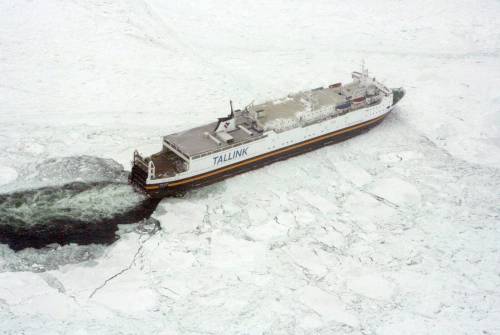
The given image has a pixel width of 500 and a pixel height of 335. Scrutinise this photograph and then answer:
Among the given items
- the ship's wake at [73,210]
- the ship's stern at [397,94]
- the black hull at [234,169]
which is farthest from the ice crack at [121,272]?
the ship's stern at [397,94]

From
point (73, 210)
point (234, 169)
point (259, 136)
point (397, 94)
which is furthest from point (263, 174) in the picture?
point (397, 94)

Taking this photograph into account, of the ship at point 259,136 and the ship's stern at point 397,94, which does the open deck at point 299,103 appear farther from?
the ship's stern at point 397,94

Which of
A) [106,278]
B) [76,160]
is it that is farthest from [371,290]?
[76,160]

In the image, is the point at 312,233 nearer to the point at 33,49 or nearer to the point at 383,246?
the point at 383,246

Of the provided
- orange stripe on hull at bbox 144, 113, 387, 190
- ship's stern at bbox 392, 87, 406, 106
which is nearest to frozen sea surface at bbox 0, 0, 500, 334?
orange stripe on hull at bbox 144, 113, 387, 190

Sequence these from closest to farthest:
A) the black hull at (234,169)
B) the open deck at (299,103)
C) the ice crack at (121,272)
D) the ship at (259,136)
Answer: the ice crack at (121,272), the black hull at (234,169), the ship at (259,136), the open deck at (299,103)

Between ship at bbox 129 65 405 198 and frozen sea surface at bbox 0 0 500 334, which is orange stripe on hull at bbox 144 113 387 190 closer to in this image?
ship at bbox 129 65 405 198

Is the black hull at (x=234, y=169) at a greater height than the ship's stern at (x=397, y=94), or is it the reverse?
the ship's stern at (x=397, y=94)
